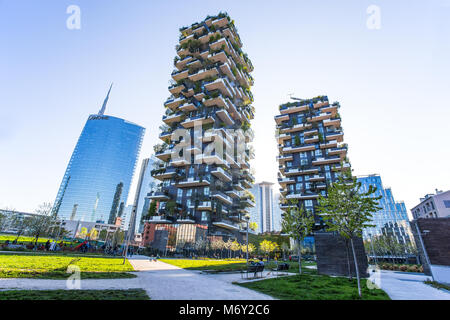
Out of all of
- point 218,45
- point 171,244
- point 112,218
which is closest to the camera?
point 171,244

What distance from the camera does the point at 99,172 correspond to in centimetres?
14412

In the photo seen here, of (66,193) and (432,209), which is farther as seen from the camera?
(66,193)

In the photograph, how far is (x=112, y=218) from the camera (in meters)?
148

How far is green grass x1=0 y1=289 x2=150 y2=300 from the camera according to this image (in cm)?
639

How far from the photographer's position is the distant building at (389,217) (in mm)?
108750

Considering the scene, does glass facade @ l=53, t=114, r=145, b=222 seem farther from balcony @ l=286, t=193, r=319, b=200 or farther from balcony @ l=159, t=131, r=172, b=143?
balcony @ l=286, t=193, r=319, b=200

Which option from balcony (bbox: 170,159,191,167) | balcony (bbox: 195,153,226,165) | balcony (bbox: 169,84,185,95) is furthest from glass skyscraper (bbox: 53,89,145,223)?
balcony (bbox: 195,153,226,165)

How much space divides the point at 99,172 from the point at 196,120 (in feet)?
386

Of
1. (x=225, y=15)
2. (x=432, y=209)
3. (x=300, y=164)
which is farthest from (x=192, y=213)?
(x=432, y=209)

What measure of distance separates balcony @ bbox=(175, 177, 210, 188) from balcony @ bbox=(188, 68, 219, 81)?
3077 cm

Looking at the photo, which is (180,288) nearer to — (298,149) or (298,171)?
(298,171)

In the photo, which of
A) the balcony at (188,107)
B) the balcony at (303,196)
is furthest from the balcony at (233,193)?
the balcony at (188,107)
